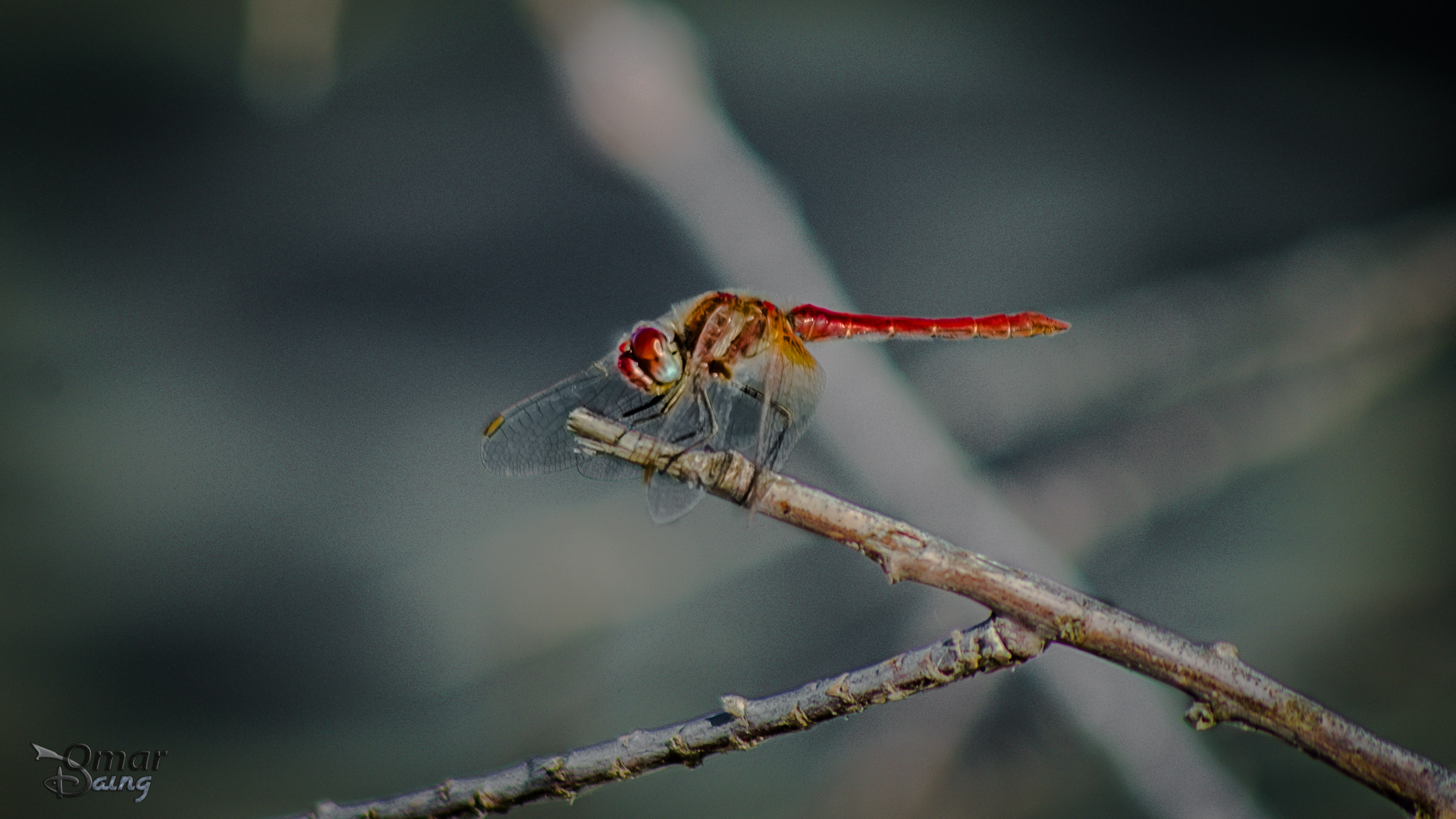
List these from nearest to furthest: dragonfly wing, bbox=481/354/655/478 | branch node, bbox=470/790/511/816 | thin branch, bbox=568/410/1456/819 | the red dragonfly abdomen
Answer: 1. thin branch, bbox=568/410/1456/819
2. branch node, bbox=470/790/511/816
3. dragonfly wing, bbox=481/354/655/478
4. the red dragonfly abdomen

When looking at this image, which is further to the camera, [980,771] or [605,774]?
[980,771]

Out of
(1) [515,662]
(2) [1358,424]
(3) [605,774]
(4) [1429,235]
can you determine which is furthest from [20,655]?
(4) [1429,235]

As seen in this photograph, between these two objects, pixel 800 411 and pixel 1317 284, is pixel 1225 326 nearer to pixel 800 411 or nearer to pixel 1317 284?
pixel 1317 284

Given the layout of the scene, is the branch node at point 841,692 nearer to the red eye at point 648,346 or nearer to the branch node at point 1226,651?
the branch node at point 1226,651

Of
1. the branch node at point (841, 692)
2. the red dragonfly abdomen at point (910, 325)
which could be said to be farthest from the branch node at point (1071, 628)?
the red dragonfly abdomen at point (910, 325)

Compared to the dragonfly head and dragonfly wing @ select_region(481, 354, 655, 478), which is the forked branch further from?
dragonfly wing @ select_region(481, 354, 655, 478)

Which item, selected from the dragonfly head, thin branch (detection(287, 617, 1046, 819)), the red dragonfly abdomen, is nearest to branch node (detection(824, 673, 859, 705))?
thin branch (detection(287, 617, 1046, 819))
